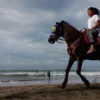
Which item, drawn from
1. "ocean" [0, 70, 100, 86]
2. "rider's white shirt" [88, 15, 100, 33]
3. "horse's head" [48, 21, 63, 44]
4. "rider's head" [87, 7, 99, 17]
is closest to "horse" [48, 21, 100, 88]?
"horse's head" [48, 21, 63, 44]

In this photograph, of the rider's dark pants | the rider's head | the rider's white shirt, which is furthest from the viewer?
the rider's head

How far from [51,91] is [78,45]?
1.93 metres

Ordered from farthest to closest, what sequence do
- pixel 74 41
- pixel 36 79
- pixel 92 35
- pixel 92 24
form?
pixel 36 79 → pixel 92 24 → pixel 74 41 → pixel 92 35

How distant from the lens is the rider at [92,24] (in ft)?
29.8

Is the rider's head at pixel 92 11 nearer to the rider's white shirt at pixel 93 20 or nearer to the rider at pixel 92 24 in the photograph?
the rider at pixel 92 24

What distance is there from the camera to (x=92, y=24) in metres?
9.30

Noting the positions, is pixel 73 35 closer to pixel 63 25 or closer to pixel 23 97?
pixel 63 25

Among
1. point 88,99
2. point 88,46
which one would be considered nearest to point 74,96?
point 88,99

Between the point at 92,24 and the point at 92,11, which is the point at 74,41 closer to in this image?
the point at 92,24

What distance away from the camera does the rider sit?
29.8 ft

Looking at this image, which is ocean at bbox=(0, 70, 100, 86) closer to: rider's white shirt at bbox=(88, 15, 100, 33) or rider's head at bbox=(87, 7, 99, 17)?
rider's white shirt at bbox=(88, 15, 100, 33)

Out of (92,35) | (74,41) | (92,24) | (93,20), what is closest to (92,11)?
(93,20)

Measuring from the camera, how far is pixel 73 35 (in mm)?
9227

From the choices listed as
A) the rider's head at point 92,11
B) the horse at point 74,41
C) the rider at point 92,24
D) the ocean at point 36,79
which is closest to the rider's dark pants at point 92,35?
the rider at point 92,24
